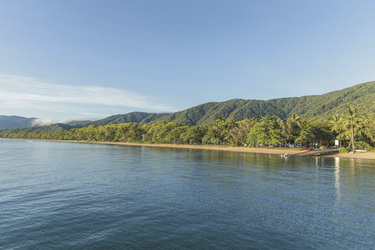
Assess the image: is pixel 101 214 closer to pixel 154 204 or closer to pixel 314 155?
pixel 154 204

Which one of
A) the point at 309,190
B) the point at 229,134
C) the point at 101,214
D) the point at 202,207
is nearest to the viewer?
the point at 101,214

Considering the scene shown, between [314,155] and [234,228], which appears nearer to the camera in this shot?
[234,228]

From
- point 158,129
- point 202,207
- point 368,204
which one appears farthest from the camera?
point 158,129

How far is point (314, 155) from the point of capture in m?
95.6

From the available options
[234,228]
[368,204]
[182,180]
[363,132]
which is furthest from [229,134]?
[234,228]

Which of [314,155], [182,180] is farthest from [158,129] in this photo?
[182,180]

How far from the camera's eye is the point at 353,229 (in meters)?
18.8

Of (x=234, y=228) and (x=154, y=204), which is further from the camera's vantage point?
(x=154, y=204)

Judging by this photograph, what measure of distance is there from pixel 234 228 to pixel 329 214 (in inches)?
446

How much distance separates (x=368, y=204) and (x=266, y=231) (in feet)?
55.3

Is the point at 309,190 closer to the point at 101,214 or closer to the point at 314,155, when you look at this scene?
the point at 101,214

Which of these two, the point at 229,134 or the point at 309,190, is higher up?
the point at 229,134

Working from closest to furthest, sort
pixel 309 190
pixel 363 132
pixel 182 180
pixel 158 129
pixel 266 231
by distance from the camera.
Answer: pixel 266 231 → pixel 309 190 → pixel 182 180 → pixel 363 132 → pixel 158 129

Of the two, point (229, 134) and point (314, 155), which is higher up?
point (229, 134)
